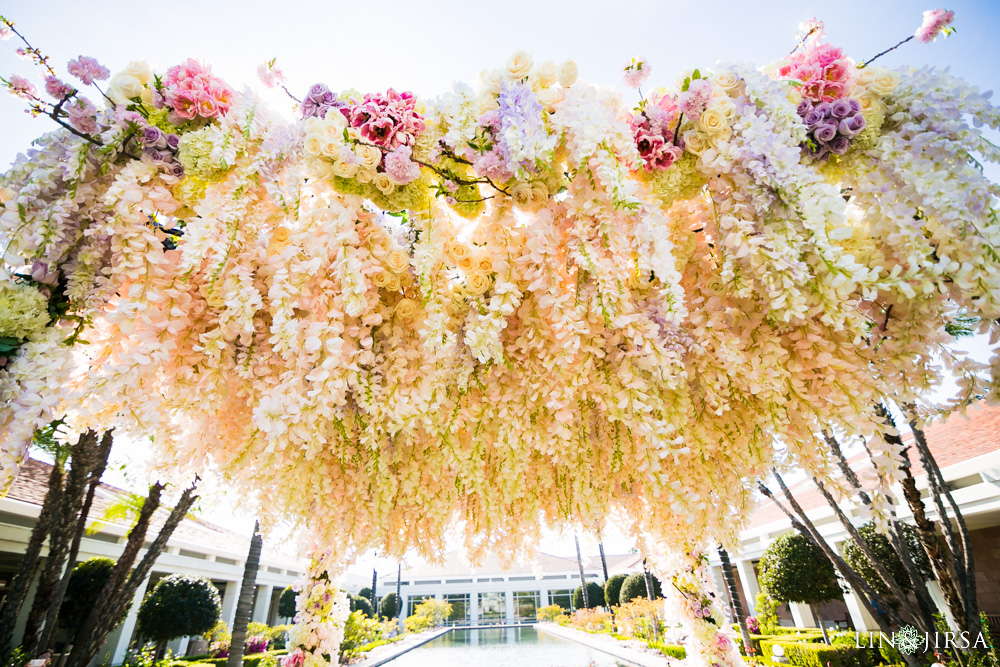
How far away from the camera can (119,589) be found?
21.8ft

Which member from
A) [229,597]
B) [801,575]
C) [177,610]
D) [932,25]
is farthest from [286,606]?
[932,25]

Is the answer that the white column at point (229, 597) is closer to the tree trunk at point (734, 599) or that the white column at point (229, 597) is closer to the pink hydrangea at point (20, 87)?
the tree trunk at point (734, 599)

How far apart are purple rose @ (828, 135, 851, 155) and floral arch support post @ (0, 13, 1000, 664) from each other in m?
0.01

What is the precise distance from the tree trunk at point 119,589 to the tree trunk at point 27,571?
2.57ft

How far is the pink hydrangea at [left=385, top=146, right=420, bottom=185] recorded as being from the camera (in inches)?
70.6

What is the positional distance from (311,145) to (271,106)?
19.2 inches

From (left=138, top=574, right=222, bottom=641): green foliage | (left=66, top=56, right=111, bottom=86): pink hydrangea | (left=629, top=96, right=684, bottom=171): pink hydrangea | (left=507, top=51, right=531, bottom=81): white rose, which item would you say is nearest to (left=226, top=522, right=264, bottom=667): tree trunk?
(left=138, top=574, right=222, bottom=641): green foliage

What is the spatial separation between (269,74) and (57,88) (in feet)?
2.70

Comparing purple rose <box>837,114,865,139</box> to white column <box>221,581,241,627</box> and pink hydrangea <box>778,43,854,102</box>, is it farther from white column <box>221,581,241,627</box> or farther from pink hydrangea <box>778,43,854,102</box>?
white column <box>221,581,241,627</box>

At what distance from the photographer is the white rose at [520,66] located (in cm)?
185

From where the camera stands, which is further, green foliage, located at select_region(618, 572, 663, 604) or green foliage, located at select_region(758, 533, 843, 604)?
green foliage, located at select_region(618, 572, 663, 604)

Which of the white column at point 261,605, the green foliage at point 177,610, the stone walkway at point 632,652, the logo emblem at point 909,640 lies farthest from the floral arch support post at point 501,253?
the white column at point 261,605

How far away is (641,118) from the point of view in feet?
6.38

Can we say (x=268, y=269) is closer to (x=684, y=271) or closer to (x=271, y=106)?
(x=271, y=106)
